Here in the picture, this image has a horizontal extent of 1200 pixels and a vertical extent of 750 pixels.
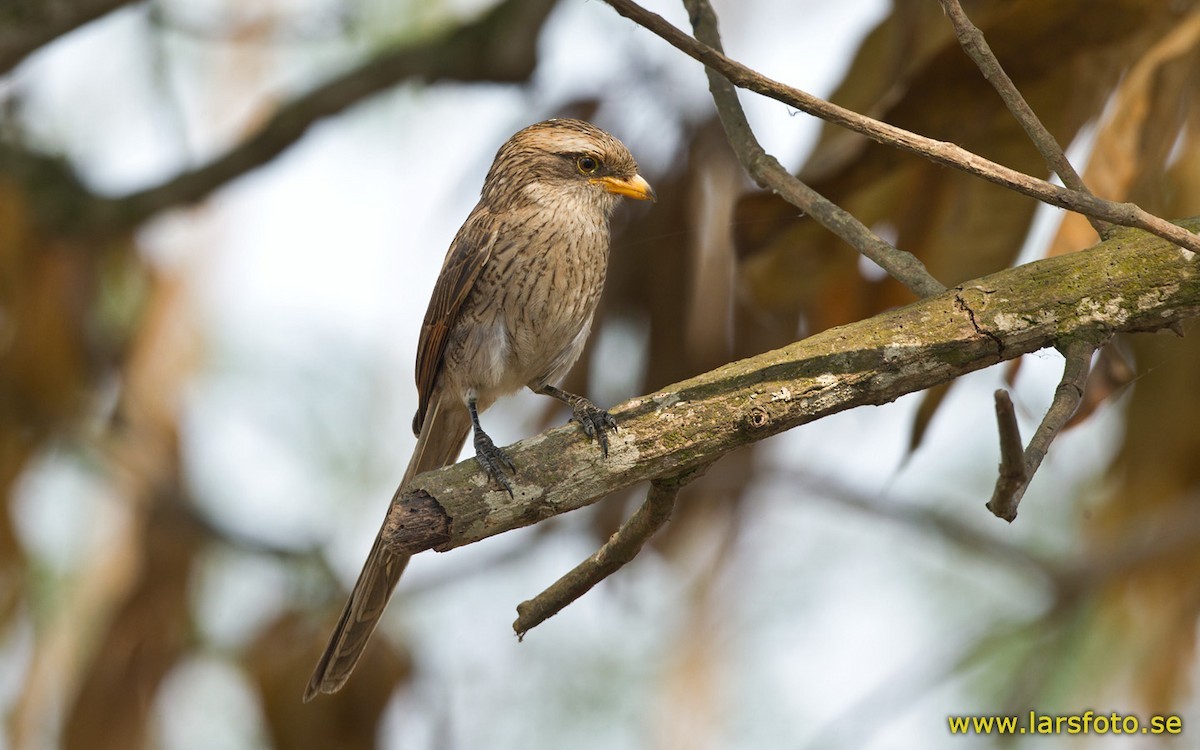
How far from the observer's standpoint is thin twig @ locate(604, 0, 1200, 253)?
237 cm

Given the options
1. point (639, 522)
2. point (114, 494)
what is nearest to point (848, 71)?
point (639, 522)

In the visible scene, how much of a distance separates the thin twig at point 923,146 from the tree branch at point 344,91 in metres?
3.50

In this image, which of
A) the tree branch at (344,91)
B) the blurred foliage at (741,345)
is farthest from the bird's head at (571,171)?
the tree branch at (344,91)

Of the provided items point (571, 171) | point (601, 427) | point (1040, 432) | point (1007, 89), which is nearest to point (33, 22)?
point (571, 171)

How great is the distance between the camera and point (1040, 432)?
240 cm

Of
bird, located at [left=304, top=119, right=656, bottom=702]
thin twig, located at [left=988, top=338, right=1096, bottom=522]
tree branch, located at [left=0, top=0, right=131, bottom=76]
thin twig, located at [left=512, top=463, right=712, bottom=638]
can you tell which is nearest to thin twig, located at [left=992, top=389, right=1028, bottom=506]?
thin twig, located at [left=988, top=338, right=1096, bottom=522]

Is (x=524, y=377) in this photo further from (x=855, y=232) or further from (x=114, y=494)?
(x=114, y=494)

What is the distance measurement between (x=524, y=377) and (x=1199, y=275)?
268 centimetres

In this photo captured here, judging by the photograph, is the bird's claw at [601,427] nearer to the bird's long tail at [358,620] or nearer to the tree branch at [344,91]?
the bird's long tail at [358,620]

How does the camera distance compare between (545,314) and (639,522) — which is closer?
(639,522)

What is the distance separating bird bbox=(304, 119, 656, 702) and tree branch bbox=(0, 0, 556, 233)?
4.24ft

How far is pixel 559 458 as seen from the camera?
2730 millimetres

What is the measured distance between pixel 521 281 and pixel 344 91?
7.47 feet

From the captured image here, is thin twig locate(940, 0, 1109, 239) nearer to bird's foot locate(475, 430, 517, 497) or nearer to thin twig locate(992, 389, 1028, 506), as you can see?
thin twig locate(992, 389, 1028, 506)
